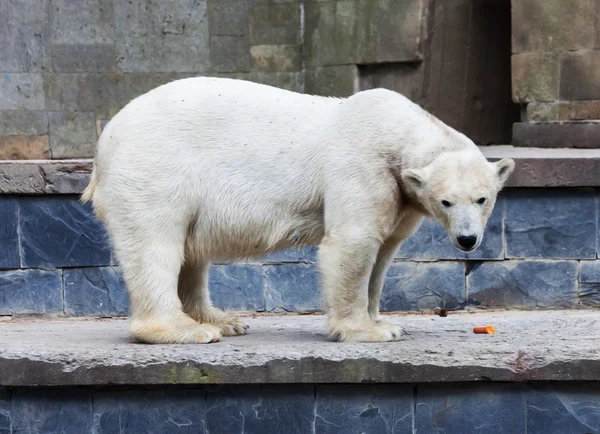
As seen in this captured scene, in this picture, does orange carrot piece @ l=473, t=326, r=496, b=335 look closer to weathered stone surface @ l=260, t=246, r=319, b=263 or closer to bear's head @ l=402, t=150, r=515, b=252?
bear's head @ l=402, t=150, r=515, b=252

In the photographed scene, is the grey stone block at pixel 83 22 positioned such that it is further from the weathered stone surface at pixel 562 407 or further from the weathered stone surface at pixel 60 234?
the weathered stone surface at pixel 562 407

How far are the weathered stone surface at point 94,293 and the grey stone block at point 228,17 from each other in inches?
212

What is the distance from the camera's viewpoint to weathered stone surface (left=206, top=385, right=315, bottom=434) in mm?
4977

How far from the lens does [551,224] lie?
306 inches

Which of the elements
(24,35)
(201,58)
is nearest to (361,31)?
(201,58)

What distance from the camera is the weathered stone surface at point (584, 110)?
10.3 meters

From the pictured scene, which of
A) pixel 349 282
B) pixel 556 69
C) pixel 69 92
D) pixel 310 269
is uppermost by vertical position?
pixel 556 69

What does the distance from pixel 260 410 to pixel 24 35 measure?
27.8ft

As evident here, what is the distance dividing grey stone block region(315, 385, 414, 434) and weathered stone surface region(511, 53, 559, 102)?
623cm

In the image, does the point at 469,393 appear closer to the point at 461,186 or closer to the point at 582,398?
the point at 582,398

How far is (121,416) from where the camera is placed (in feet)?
Answer: 16.5

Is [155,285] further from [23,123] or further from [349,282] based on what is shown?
[23,123]

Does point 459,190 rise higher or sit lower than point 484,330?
higher

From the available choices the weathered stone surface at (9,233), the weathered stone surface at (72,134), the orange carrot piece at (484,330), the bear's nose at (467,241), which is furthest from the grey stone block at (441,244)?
the weathered stone surface at (72,134)
